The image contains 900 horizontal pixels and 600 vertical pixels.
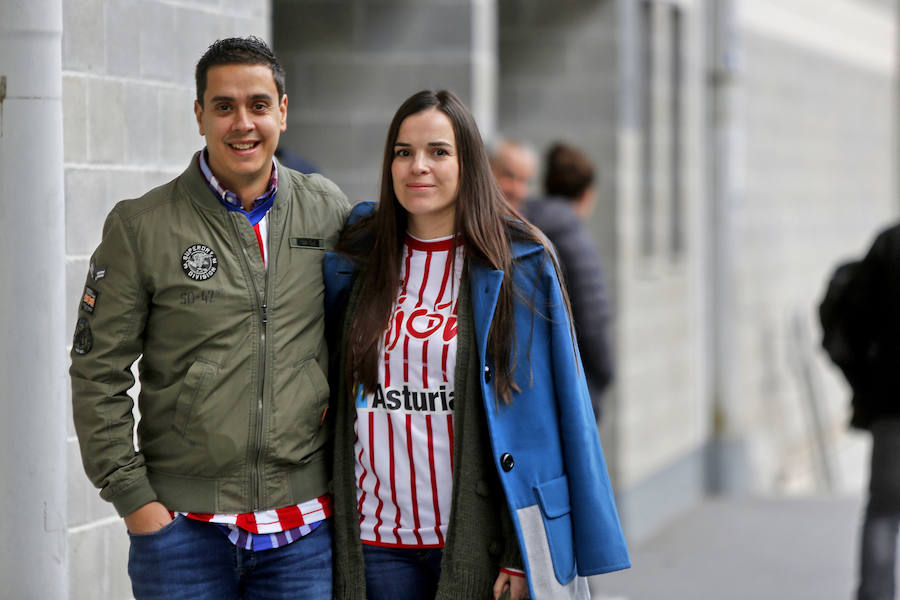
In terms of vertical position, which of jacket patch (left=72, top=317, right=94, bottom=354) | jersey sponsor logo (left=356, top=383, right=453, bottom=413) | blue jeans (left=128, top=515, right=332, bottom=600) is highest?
jacket patch (left=72, top=317, right=94, bottom=354)

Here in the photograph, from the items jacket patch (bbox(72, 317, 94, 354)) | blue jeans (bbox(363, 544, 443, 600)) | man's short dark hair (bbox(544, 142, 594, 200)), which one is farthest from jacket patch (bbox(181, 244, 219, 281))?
man's short dark hair (bbox(544, 142, 594, 200))

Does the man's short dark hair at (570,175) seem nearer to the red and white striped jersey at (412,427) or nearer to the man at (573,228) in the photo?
the man at (573,228)

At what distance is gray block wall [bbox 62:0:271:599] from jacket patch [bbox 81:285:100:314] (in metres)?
1.13

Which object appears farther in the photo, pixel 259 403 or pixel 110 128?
pixel 110 128

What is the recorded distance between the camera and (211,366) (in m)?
2.89

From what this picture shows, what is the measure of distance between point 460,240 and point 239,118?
593 mm

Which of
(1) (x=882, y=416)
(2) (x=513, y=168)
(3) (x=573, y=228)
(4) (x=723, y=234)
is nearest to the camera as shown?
(1) (x=882, y=416)

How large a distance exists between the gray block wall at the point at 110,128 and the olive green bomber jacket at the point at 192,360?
113cm

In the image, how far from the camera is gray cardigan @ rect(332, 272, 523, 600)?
10.0 ft

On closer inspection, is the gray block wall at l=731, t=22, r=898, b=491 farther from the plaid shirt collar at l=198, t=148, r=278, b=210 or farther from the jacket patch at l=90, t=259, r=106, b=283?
the jacket patch at l=90, t=259, r=106, b=283

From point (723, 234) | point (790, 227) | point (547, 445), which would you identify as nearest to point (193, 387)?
point (547, 445)

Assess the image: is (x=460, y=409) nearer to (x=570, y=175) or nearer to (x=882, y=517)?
(x=882, y=517)

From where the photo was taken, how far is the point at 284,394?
9.78 feet

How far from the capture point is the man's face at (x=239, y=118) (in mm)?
2926
